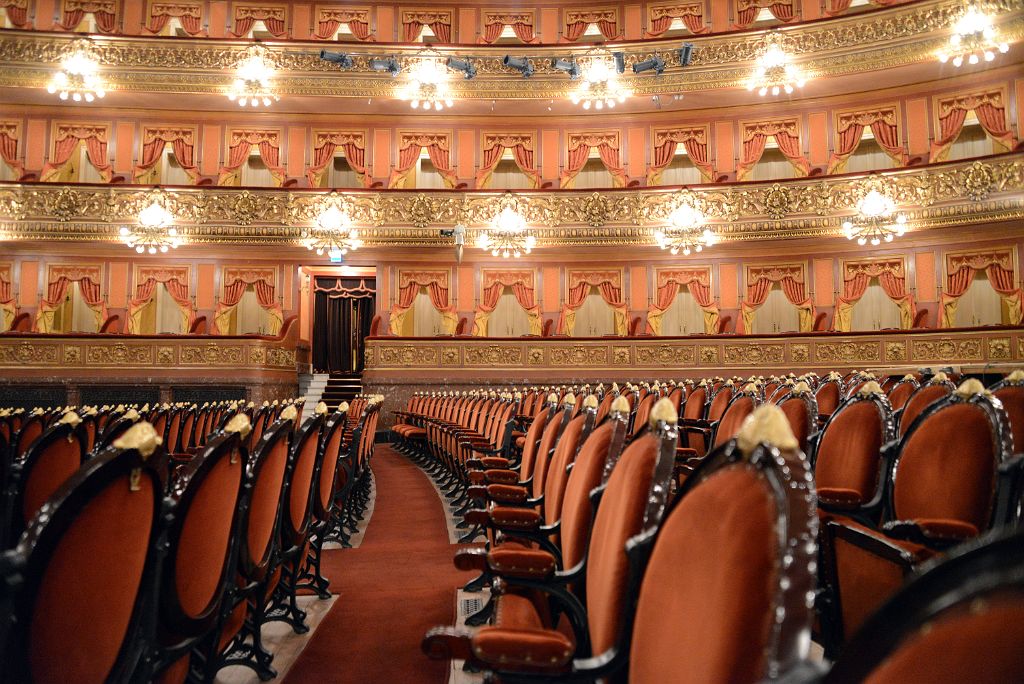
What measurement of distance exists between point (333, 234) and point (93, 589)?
1089cm

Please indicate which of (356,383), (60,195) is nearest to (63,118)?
(60,195)

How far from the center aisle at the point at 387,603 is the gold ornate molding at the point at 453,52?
958cm

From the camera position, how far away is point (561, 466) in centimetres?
204

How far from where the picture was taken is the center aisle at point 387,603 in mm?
1973

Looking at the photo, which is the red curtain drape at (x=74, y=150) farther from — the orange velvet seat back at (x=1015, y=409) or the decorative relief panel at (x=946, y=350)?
the orange velvet seat back at (x=1015, y=409)

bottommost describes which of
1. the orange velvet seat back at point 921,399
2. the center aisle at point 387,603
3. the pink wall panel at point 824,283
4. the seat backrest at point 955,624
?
the center aisle at point 387,603

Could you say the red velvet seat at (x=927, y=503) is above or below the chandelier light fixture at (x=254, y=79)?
below

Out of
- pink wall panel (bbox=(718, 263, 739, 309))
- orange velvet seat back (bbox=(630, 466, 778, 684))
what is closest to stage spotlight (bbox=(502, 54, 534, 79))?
pink wall panel (bbox=(718, 263, 739, 309))

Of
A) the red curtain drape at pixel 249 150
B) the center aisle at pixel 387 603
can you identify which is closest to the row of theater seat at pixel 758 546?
the center aisle at pixel 387 603

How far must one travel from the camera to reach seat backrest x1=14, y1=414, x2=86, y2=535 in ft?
6.22

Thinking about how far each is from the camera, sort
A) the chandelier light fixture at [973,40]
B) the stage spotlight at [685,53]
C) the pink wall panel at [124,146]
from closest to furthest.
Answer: the chandelier light fixture at [973,40], the stage spotlight at [685,53], the pink wall panel at [124,146]

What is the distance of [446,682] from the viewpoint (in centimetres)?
187

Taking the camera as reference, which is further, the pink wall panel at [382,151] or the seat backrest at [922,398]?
the pink wall panel at [382,151]

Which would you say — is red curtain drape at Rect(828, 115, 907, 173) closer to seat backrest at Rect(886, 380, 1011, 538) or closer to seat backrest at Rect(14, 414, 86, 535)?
seat backrest at Rect(886, 380, 1011, 538)
